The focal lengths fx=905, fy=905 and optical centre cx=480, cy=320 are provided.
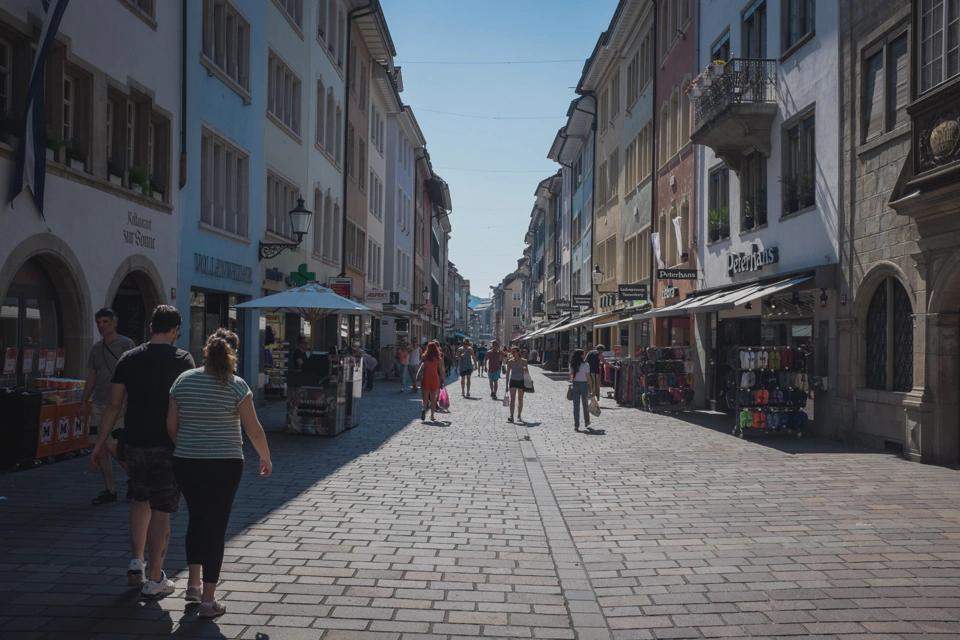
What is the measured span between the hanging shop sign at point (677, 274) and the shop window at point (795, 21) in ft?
22.8

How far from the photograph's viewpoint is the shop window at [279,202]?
76.2 ft

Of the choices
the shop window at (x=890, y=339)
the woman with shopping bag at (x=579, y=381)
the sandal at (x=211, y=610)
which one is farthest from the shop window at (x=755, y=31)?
the sandal at (x=211, y=610)

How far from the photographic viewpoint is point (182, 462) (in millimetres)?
5250

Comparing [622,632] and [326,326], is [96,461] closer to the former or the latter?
[622,632]

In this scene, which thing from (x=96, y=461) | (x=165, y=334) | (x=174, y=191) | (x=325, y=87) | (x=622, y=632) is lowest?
(x=622, y=632)

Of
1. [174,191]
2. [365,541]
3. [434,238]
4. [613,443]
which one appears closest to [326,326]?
[174,191]

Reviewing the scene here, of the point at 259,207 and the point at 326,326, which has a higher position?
the point at 259,207

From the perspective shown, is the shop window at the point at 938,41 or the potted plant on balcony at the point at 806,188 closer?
the shop window at the point at 938,41

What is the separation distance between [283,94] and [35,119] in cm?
1339

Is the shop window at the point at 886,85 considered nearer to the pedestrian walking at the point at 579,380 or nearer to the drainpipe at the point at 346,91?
the pedestrian walking at the point at 579,380

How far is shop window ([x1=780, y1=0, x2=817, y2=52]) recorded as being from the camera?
16.9 metres

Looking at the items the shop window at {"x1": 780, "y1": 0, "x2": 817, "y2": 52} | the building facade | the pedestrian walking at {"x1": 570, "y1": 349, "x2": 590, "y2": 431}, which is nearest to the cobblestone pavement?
the building facade

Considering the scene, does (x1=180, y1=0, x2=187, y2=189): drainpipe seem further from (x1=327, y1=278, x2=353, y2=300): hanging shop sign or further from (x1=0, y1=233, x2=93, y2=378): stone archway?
(x1=327, y1=278, x2=353, y2=300): hanging shop sign

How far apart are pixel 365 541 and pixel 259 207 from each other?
15.9m
